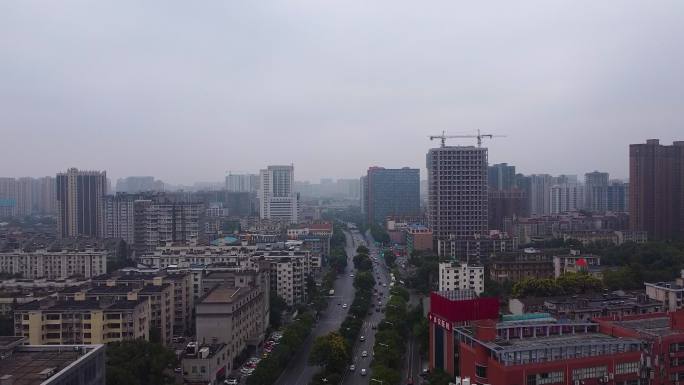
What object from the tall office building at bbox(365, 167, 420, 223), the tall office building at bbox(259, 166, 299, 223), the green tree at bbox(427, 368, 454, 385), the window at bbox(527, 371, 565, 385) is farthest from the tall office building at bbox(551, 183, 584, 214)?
the window at bbox(527, 371, 565, 385)

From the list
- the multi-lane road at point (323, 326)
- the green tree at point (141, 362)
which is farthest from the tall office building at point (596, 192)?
the green tree at point (141, 362)

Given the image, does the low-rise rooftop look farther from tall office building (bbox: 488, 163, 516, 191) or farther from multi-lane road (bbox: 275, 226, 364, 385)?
tall office building (bbox: 488, 163, 516, 191)

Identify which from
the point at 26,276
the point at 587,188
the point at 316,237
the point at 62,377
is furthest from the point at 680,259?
the point at 587,188

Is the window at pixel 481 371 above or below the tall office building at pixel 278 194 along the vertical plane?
below

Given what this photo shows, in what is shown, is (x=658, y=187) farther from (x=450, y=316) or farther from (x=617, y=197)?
(x=450, y=316)

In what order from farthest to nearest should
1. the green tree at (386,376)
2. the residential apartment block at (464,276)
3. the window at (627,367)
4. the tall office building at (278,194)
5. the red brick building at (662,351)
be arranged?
the tall office building at (278,194) < the residential apartment block at (464,276) < the green tree at (386,376) < the red brick building at (662,351) < the window at (627,367)

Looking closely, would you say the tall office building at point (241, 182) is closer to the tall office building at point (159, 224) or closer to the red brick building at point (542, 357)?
the tall office building at point (159, 224)

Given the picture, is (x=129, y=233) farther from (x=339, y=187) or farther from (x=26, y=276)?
(x=339, y=187)
